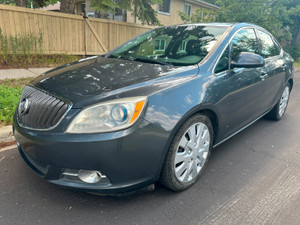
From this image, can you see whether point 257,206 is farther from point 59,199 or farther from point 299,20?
point 299,20

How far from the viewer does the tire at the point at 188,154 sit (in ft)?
6.86

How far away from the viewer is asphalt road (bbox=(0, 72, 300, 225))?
1.98 meters

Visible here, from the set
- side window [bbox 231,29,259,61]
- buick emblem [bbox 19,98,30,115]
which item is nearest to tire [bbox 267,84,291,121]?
side window [bbox 231,29,259,61]

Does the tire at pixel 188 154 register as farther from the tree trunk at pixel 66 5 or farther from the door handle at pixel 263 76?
the tree trunk at pixel 66 5

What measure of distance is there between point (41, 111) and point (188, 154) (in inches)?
52.1

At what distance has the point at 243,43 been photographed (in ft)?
10.3

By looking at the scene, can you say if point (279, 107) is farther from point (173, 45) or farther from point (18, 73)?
point (18, 73)

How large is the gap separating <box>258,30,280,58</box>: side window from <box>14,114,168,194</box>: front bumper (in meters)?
2.60

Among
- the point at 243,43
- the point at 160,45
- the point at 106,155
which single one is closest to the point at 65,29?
the point at 160,45

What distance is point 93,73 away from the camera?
239cm

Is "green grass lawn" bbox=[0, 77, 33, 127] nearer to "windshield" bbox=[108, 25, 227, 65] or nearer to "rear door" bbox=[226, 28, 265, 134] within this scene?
"windshield" bbox=[108, 25, 227, 65]

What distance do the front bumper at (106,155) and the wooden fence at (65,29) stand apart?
6892 millimetres

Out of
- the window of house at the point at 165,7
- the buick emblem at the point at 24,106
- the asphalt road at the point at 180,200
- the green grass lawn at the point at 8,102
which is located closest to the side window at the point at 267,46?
the asphalt road at the point at 180,200

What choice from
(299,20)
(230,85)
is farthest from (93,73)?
(299,20)
